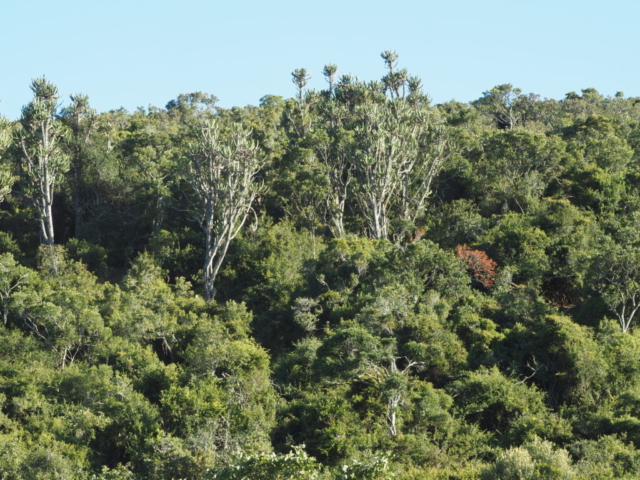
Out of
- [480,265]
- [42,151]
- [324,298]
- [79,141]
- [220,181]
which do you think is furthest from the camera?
[79,141]

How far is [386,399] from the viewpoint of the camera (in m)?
31.5

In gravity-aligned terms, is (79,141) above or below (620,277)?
above

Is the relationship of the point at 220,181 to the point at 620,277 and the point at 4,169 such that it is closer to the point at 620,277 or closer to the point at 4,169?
the point at 4,169

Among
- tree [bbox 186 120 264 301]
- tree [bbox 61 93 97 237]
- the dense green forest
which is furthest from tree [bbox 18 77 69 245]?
tree [bbox 186 120 264 301]

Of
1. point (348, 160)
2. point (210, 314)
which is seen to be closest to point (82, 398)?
point (210, 314)

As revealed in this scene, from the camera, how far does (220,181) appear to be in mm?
45125

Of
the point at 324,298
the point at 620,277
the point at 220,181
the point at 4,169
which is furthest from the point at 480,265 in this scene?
the point at 4,169

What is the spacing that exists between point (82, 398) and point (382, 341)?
12.1 meters

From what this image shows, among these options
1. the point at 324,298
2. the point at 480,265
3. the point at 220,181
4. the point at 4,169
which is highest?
the point at 4,169

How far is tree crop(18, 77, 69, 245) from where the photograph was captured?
48906mm

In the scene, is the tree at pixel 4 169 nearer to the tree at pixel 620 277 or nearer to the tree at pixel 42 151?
the tree at pixel 42 151

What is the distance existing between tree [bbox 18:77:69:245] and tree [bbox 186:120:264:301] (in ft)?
31.0

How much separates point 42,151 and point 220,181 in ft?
38.2

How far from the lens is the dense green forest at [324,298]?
29.4 m
